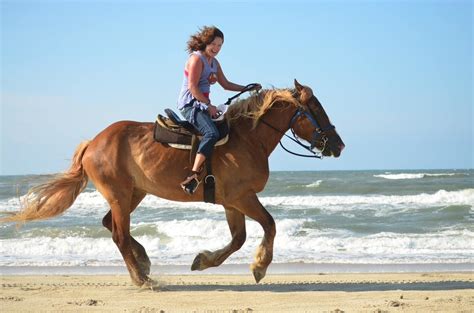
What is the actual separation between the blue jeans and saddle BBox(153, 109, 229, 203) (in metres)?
0.13

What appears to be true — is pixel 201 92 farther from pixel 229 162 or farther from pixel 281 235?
pixel 281 235

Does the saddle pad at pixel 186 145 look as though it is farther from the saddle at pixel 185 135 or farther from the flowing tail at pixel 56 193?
the flowing tail at pixel 56 193

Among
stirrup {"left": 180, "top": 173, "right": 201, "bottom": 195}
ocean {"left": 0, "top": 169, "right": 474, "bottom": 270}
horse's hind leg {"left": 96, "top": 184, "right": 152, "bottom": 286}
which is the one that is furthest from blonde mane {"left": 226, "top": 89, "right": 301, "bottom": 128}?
ocean {"left": 0, "top": 169, "right": 474, "bottom": 270}

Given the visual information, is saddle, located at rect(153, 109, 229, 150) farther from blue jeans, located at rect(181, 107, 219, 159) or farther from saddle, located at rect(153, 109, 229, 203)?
blue jeans, located at rect(181, 107, 219, 159)

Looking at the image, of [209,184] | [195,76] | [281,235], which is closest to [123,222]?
[209,184]

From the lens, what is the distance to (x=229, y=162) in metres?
8.06

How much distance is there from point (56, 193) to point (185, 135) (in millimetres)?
1991

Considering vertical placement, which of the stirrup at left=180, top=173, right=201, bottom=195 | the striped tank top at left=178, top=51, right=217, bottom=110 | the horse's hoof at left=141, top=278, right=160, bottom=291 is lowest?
the horse's hoof at left=141, top=278, right=160, bottom=291

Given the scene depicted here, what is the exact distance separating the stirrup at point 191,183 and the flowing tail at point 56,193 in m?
1.66

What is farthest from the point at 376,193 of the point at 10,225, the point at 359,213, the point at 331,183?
the point at 10,225

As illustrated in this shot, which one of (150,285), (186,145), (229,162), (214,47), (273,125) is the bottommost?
(150,285)

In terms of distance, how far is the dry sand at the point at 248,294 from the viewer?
6980mm

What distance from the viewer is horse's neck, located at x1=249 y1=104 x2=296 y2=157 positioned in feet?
27.0

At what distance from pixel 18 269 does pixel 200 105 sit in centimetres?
509
